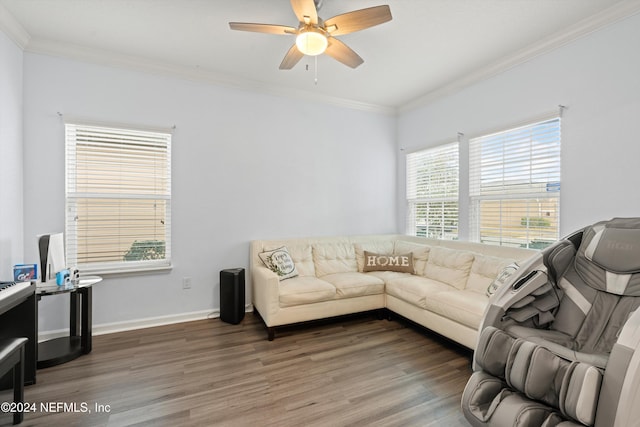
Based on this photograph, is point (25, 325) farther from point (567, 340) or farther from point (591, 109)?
point (591, 109)

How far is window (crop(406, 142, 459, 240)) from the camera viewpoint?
3951mm

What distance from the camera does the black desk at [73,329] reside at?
8.09 feet

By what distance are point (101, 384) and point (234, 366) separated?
0.93 m

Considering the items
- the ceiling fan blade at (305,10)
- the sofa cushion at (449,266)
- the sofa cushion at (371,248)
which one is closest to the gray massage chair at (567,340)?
the sofa cushion at (449,266)

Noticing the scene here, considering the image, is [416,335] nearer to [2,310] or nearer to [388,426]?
[388,426]

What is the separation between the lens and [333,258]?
3945 mm

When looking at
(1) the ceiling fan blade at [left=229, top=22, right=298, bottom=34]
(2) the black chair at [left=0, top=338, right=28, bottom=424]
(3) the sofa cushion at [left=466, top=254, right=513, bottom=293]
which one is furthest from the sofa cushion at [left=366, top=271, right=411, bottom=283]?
(2) the black chair at [left=0, top=338, right=28, bottom=424]

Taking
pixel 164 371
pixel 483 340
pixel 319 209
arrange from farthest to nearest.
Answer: pixel 319 209 → pixel 164 371 → pixel 483 340

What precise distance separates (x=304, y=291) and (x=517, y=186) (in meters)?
2.44

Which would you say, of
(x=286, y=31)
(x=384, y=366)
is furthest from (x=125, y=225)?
(x=384, y=366)

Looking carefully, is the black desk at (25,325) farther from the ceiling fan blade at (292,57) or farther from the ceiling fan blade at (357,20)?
the ceiling fan blade at (357,20)

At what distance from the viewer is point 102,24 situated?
8.60 feet

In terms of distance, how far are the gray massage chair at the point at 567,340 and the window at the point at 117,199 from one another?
3195 mm

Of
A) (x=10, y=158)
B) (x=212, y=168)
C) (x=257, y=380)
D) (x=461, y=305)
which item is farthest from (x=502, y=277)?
(x=10, y=158)
